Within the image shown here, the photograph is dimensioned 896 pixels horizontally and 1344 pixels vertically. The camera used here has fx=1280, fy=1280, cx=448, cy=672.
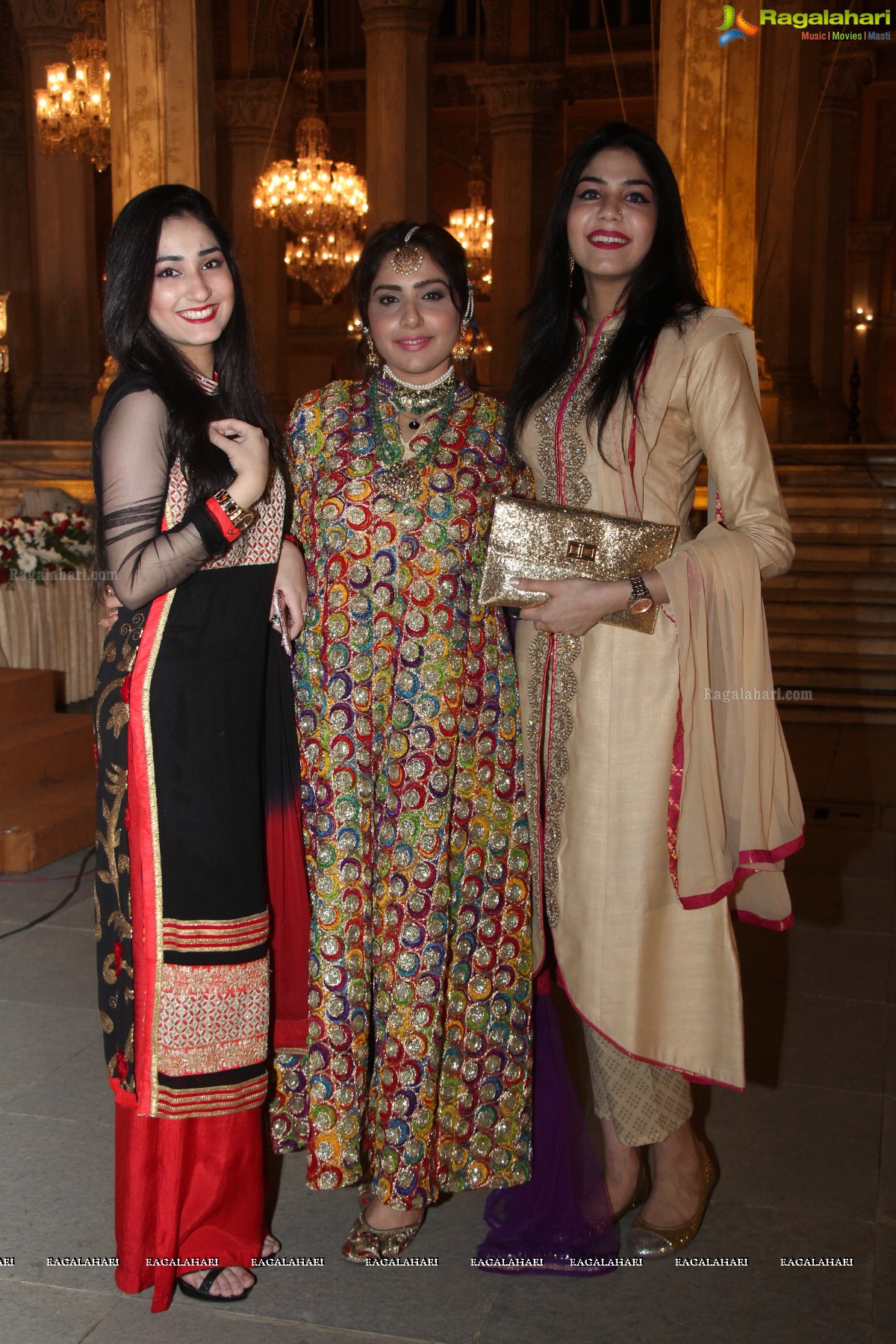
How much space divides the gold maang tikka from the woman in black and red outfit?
0.31 meters

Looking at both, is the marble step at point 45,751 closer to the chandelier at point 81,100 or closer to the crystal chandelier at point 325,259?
the chandelier at point 81,100

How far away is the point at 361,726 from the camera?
93.3 inches

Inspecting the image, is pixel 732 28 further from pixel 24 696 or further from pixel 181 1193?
pixel 181 1193

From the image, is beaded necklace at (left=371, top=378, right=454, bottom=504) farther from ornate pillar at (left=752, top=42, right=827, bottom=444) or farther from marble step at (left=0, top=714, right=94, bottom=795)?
ornate pillar at (left=752, top=42, right=827, bottom=444)

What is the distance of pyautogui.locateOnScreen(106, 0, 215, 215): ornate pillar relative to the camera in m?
8.15

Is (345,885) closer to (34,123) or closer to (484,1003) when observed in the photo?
(484,1003)

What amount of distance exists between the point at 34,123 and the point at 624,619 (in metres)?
14.5

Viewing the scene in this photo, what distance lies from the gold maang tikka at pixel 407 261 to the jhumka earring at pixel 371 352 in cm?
14

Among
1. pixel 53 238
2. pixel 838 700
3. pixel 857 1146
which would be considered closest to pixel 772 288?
pixel 838 700

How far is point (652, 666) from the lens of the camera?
2.30 meters

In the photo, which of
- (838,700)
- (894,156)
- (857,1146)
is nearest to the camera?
(857,1146)

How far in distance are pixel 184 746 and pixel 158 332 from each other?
698 millimetres

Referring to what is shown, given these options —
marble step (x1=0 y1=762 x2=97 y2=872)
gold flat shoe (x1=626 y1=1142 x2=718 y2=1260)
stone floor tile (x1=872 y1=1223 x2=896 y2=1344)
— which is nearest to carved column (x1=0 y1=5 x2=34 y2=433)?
marble step (x1=0 y1=762 x2=97 y2=872)

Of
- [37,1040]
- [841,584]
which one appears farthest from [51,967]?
[841,584]
